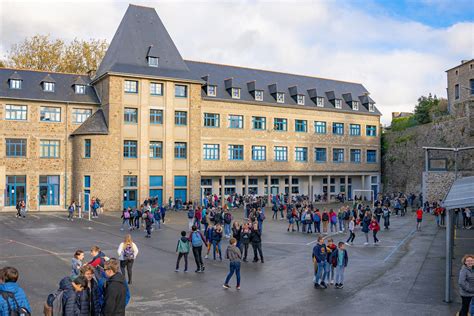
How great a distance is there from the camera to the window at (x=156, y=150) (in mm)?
40062

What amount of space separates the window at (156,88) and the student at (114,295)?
33764mm

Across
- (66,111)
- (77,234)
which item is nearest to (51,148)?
(66,111)

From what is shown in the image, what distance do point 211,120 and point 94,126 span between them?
11272 mm

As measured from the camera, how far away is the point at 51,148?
38625 millimetres

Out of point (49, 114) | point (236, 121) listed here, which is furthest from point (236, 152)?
point (49, 114)

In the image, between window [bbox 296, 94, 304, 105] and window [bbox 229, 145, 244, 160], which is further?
window [bbox 296, 94, 304, 105]

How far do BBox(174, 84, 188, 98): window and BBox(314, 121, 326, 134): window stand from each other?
1677 cm

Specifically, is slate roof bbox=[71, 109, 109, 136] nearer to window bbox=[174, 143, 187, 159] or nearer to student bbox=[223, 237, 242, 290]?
window bbox=[174, 143, 187, 159]

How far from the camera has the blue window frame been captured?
157 feet

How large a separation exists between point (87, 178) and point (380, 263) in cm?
2768

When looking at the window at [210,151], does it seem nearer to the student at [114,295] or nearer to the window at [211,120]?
the window at [211,120]

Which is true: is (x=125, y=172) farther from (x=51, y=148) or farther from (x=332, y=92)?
(x=332, y=92)

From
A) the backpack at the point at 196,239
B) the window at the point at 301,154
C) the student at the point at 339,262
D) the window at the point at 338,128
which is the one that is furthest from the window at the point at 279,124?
the student at the point at 339,262

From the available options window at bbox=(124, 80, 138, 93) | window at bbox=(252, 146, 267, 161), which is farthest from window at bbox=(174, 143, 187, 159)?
window at bbox=(252, 146, 267, 161)
